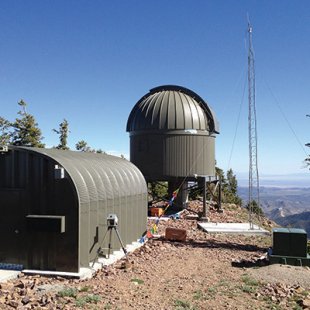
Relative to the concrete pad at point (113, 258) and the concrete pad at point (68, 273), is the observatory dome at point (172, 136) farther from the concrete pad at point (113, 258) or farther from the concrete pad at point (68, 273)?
the concrete pad at point (68, 273)

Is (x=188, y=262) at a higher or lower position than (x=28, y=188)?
lower

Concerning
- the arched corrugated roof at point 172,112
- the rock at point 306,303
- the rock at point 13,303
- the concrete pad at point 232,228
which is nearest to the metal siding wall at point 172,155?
the arched corrugated roof at point 172,112

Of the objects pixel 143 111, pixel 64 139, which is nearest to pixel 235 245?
pixel 143 111

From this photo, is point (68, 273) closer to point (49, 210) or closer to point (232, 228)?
point (49, 210)

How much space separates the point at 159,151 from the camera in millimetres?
26938

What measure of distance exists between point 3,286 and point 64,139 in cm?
3645

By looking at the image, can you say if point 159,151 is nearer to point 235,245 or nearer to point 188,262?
point 235,245

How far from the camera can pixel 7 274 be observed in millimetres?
12258

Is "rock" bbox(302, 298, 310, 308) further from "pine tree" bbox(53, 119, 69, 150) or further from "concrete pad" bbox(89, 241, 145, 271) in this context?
"pine tree" bbox(53, 119, 69, 150)

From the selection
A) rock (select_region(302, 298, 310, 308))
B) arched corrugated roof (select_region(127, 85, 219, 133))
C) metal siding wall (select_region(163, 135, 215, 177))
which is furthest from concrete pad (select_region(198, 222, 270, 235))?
rock (select_region(302, 298, 310, 308))

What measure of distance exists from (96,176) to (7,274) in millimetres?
4737

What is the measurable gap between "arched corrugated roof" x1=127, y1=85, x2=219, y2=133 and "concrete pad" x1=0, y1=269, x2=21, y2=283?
1628cm

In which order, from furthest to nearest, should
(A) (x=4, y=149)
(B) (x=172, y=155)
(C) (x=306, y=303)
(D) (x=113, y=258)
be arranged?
1. (B) (x=172, y=155)
2. (D) (x=113, y=258)
3. (A) (x=4, y=149)
4. (C) (x=306, y=303)

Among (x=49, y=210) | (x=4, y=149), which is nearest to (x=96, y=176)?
(x=49, y=210)
